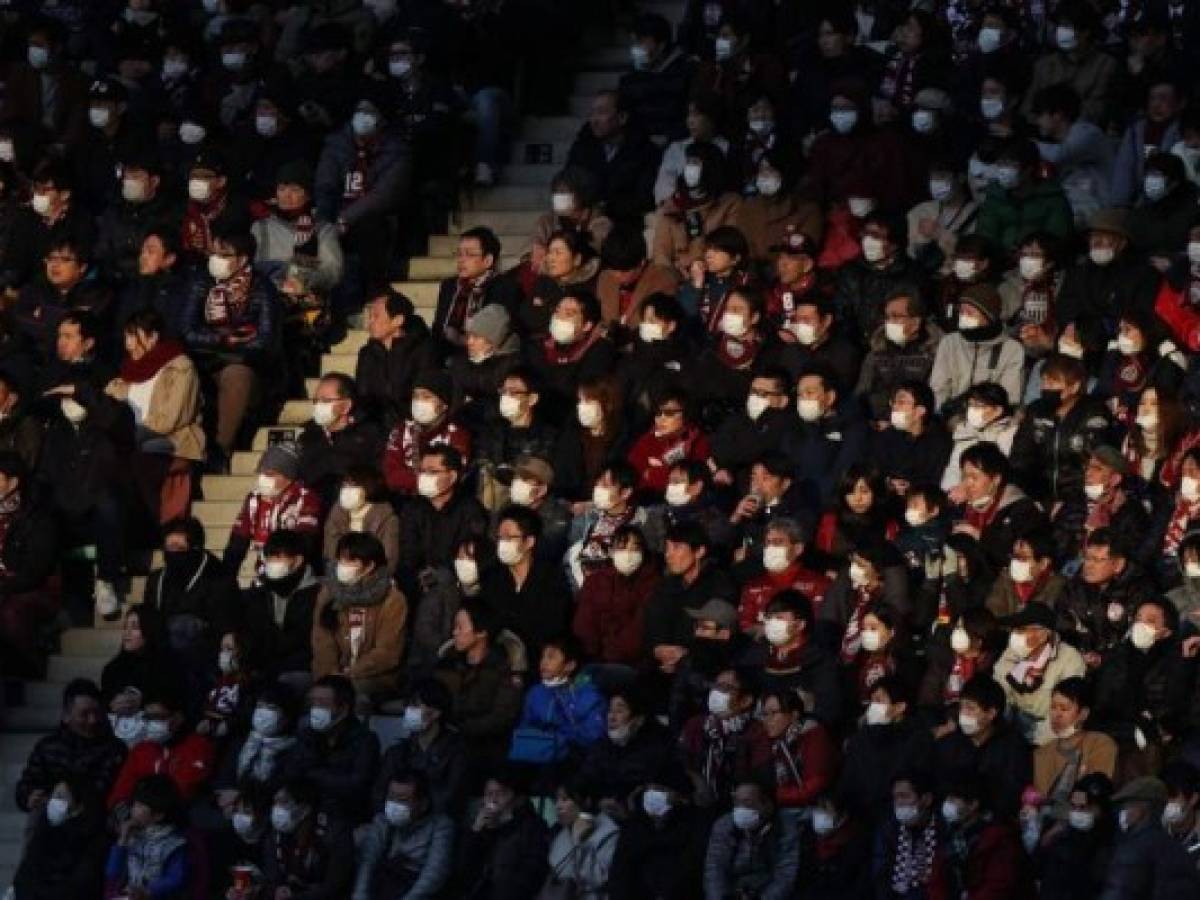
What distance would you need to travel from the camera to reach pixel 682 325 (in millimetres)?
25359

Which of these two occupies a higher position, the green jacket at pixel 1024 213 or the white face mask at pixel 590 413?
the green jacket at pixel 1024 213

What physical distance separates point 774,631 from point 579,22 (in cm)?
747

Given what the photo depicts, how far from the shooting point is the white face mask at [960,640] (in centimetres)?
2233

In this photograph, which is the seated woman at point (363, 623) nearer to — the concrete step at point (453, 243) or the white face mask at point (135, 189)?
the concrete step at point (453, 243)

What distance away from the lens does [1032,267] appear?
24.8 meters

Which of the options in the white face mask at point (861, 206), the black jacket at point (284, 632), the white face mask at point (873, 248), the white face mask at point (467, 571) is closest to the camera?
the white face mask at point (467, 571)

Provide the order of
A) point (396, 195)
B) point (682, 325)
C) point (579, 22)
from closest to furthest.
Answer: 1. point (682, 325)
2. point (396, 195)
3. point (579, 22)

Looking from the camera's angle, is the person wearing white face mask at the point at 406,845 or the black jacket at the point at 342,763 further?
the black jacket at the point at 342,763

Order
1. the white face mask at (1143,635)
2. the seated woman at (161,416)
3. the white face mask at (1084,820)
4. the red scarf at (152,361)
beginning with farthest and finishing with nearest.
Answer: the red scarf at (152,361) → the seated woman at (161,416) → the white face mask at (1143,635) → the white face mask at (1084,820)

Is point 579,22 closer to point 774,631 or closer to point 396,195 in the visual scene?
point 396,195

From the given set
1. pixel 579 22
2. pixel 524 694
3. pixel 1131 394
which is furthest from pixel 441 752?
pixel 579 22

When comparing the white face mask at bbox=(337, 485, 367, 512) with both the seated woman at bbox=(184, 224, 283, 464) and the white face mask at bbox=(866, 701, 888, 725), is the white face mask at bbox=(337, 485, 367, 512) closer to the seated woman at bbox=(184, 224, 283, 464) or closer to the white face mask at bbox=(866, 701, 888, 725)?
the seated woman at bbox=(184, 224, 283, 464)

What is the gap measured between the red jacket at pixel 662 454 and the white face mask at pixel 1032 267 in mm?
2042

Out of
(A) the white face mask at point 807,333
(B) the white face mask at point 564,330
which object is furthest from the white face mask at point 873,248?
(B) the white face mask at point 564,330
